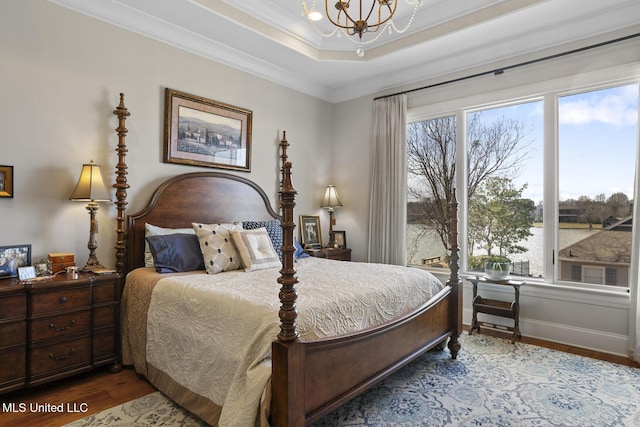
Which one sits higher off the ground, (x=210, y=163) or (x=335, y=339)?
(x=210, y=163)

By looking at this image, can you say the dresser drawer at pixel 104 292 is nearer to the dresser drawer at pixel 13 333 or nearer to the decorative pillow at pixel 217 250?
the dresser drawer at pixel 13 333

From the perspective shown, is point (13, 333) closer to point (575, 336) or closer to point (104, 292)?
point (104, 292)

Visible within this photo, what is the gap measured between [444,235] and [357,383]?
2.66 meters

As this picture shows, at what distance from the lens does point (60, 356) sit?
2.37 meters

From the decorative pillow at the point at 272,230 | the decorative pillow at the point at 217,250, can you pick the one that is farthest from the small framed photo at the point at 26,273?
the decorative pillow at the point at 272,230

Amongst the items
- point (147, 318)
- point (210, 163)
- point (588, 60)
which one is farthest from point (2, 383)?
point (588, 60)

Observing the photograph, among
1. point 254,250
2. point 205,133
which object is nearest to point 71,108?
point 205,133

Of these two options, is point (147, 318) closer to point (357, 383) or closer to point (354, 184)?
point (357, 383)

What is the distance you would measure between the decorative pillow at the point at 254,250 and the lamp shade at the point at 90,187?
1.04 meters

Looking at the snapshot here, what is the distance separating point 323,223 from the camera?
5.05m

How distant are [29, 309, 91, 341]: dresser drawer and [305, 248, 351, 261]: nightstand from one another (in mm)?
2361

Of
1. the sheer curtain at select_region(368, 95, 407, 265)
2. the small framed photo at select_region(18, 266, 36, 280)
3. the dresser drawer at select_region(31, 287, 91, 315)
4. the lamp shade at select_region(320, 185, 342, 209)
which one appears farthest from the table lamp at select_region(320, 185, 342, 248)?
the small framed photo at select_region(18, 266, 36, 280)

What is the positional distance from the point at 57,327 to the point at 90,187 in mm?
990

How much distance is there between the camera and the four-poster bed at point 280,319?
1.58 m
